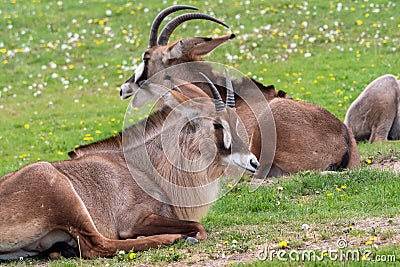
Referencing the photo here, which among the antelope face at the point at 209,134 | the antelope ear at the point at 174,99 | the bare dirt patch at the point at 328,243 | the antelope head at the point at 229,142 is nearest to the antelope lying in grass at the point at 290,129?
the antelope face at the point at 209,134

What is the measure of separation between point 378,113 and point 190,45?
4.53 m

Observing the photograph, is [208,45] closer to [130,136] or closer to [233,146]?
[130,136]

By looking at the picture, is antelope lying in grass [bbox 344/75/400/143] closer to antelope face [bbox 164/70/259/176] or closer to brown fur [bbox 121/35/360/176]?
brown fur [bbox 121/35/360/176]

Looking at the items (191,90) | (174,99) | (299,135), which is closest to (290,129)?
(299,135)

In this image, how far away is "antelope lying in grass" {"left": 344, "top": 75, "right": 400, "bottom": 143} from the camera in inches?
577

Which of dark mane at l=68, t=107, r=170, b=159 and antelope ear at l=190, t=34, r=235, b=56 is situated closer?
dark mane at l=68, t=107, r=170, b=159

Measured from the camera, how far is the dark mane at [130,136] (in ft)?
28.6

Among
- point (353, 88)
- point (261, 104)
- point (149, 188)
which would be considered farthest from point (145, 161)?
point (353, 88)

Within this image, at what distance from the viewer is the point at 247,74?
19.9 metres

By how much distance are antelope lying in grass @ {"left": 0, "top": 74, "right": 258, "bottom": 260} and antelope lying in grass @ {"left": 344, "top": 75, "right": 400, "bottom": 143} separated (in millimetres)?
6856

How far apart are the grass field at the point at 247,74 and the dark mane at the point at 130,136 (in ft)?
4.09

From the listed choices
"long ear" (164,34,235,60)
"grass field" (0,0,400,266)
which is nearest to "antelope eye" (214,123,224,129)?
"grass field" (0,0,400,266)

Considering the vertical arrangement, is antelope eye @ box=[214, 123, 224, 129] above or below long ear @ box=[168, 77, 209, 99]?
above

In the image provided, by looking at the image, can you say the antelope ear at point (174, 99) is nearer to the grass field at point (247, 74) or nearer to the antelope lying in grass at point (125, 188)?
the antelope lying in grass at point (125, 188)
